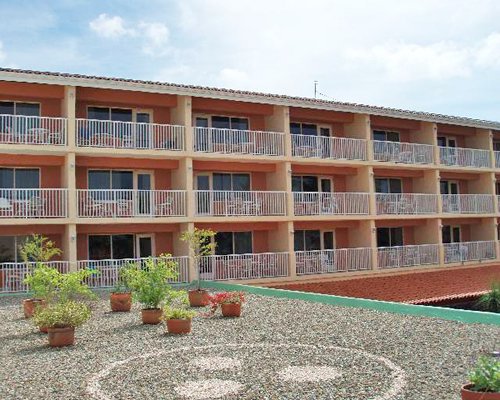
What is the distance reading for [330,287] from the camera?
77.3 ft

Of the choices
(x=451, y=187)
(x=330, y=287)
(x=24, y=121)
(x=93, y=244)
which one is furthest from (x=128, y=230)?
(x=451, y=187)

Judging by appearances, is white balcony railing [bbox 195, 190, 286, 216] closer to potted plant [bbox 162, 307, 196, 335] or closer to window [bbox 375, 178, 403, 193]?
window [bbox 375, 178, 403, 193]

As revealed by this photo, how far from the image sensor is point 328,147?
25562 millimetres

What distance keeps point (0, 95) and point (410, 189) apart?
63.7ft

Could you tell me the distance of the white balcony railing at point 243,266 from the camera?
22.1 m

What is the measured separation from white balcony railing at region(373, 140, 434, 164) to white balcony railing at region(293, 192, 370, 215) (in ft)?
8.10

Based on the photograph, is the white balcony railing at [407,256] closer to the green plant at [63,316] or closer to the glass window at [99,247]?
the glass window at [99,247]

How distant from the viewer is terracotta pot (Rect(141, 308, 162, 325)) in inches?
510

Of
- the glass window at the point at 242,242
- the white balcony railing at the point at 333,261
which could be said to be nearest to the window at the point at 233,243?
the glass window at the point at 242,242

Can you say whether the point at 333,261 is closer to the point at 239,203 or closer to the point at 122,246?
the point at 239,203

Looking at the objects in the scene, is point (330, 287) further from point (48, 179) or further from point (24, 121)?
point (24, 121)

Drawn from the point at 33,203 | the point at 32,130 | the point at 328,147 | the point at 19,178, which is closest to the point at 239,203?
the point at 328,147

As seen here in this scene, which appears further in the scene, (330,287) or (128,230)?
(330,287)

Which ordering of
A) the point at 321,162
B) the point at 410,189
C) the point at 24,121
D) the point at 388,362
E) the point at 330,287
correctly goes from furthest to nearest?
1. the point at 410,189
2. the point at 321,162
3. the point at 330,287
4. the point at 24,121
5. the point at 388,362
